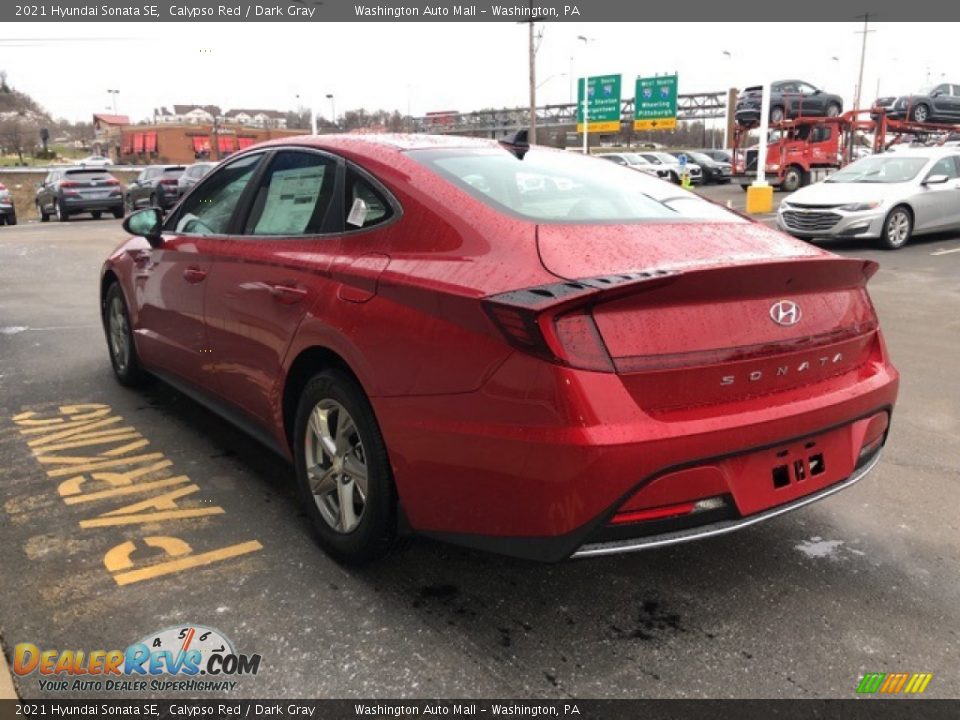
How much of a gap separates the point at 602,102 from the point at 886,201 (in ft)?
121

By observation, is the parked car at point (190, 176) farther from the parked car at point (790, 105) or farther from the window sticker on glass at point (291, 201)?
the window sticker on glass at point (291, 201)

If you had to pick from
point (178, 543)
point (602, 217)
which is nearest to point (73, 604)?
→ point (178, 543)

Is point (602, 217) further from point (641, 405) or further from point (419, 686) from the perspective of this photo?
point (419, 686)

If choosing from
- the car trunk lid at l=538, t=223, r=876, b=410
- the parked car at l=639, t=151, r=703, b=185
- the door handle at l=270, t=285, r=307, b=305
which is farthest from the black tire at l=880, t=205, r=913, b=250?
the parked car at l=639, t=151, r=703, b=185

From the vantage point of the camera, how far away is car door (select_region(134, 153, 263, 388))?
12.9ft

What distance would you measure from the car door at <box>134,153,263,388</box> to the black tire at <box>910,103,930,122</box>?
3043 centimetres

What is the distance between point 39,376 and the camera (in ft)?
19.0

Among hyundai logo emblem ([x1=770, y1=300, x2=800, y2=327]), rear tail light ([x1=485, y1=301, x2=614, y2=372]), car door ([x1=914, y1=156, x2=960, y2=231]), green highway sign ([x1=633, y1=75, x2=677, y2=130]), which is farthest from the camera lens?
green highway sign ([x1=633, y1=75, x2=677, y2=130])

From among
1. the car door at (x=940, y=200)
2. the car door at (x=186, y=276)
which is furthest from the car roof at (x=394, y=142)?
the car door at (x=940, y=200)

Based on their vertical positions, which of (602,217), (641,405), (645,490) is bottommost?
(645,490)

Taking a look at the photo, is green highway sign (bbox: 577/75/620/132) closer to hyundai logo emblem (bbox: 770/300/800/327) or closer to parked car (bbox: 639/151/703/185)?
parked car (bbox: 639/151/703/185)

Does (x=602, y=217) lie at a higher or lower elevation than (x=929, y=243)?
higher

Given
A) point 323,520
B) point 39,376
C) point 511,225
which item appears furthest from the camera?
point 39,376

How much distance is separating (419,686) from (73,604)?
51.9 inches
